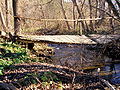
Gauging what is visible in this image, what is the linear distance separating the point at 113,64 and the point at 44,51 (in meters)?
3.12

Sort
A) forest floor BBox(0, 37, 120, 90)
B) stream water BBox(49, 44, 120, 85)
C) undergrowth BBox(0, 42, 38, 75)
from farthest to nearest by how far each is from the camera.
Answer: stream water BBox(49, 44, 120, 85) → undergrowth BBox(0, 42, 38, 75) → forest floor BBox(0, 37, 120, 90)

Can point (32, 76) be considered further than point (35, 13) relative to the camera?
No

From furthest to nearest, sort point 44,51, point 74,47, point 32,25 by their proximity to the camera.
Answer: point 32,25 → point 74,47 → point 44,51

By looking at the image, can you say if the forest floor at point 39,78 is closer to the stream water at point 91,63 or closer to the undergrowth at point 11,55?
the undergrowth at point 11,55

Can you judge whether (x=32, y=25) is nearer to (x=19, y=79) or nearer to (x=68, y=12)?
(x=68, y=12)

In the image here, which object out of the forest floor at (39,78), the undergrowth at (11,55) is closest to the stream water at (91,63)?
the forest floor at (39,78)

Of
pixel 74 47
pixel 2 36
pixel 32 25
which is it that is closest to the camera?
pixel 2 36

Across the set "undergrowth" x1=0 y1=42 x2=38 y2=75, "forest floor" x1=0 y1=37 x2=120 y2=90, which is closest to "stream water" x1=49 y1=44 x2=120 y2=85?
"forest floor" x1=0 y1=37 x2=120 y2=90

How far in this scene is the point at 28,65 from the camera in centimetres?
651

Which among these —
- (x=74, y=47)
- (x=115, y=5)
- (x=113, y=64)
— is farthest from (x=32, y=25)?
(x=115, y=5)

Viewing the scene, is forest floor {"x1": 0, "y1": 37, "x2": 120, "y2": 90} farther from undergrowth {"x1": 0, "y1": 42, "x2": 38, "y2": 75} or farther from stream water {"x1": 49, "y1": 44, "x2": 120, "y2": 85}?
stream water {"x1": 49, "y1": 44, "x2": 120, "y2": 85}

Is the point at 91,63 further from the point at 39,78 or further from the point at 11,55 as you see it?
the point at 39,78

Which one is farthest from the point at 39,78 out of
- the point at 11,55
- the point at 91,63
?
the point at 91,63

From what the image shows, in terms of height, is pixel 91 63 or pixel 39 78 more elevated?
pixel 39 78
